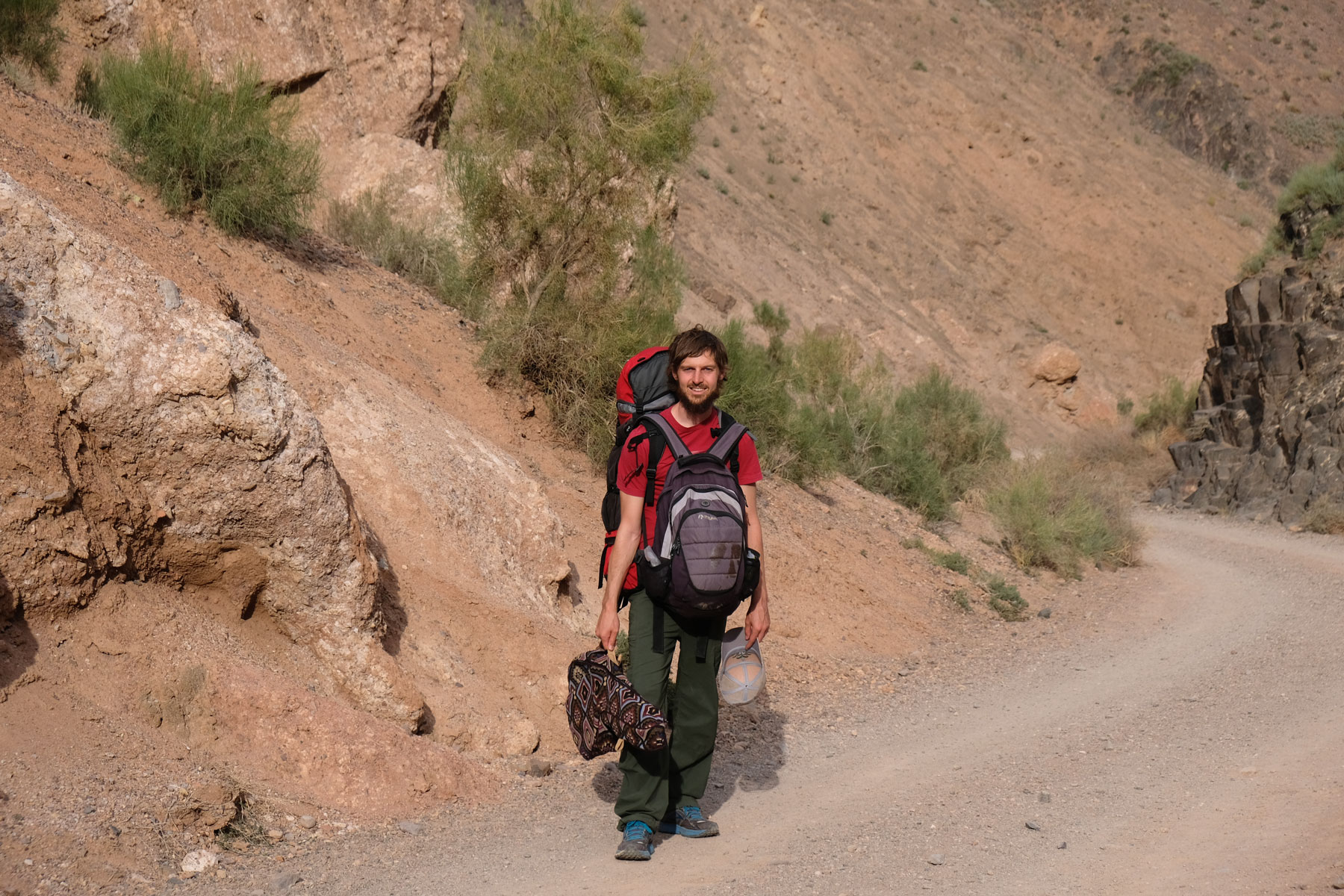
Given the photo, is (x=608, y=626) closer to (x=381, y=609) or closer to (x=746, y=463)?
(x=746, y=463)

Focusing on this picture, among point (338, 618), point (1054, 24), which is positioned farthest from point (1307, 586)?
point (1054, 24)

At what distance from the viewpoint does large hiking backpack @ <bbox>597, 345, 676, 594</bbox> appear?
4453 mm

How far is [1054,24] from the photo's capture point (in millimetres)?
56969

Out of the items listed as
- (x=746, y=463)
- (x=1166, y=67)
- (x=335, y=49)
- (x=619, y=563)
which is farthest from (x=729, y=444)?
(x=1166, y=67)

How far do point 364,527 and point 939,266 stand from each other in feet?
102

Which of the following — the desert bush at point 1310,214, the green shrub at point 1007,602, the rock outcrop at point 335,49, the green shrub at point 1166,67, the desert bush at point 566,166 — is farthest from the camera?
the green shrub at point 1166,67

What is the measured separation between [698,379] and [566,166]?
24.6ft

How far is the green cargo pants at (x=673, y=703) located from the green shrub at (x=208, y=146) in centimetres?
649

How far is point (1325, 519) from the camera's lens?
52.3ft

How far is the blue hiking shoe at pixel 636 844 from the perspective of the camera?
427 cm

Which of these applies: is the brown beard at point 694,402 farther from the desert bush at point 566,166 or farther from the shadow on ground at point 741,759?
the desert bush at point 566,166

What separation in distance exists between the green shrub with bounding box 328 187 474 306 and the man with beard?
7657mm

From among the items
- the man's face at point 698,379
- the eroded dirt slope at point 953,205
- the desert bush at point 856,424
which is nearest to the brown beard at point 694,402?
the man's face at point 698,379

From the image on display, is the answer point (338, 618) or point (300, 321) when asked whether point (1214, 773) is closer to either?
point (338, 618)
